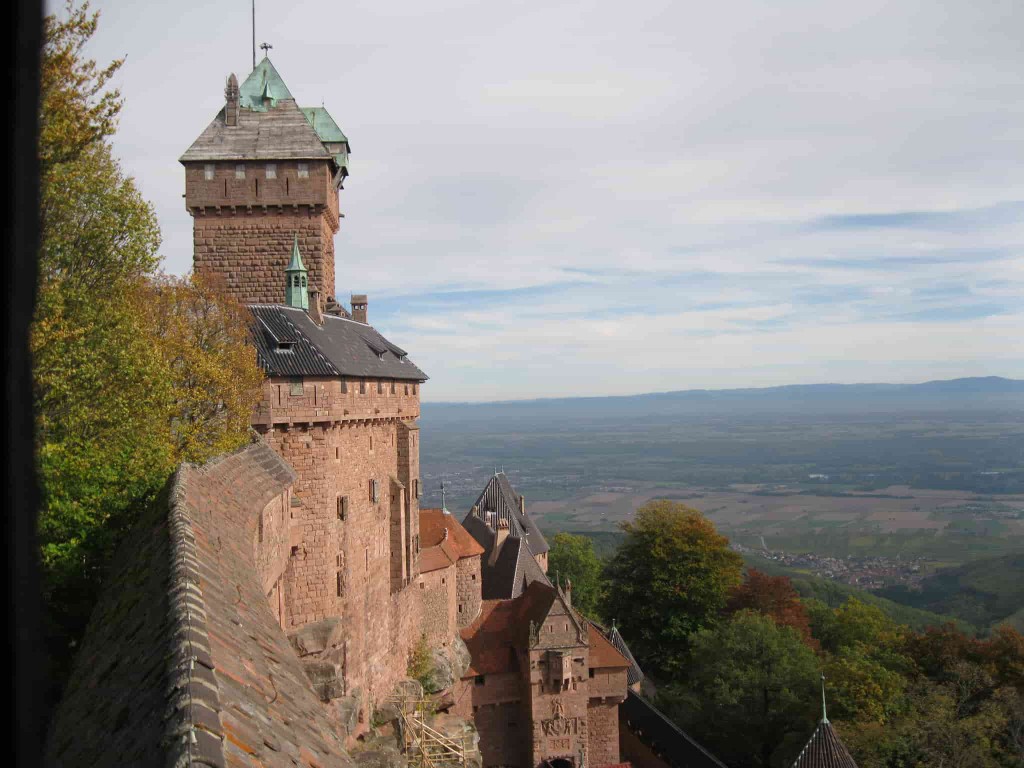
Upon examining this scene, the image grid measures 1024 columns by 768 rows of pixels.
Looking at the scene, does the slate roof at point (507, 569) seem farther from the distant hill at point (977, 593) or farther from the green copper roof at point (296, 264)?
the distant hill at point (977, 593)

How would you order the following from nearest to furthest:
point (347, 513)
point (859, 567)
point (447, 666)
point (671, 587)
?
1. point (347, 513)
2. point (447, 666)
3. point (671, 587)
4. point (859, 567)

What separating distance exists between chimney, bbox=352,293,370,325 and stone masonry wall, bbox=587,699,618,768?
1927cm

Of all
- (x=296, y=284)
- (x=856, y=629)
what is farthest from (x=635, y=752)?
(x=296, y=284)

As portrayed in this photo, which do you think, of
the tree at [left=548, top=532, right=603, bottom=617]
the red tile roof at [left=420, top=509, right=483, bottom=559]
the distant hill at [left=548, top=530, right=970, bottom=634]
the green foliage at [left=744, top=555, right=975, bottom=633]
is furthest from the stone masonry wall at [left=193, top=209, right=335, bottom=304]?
the green foliage at [left=744, top=555, right=975, bottom=633]

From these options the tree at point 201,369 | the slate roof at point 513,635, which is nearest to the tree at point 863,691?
the slate roof at point 513,635

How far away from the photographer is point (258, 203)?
25984 mm

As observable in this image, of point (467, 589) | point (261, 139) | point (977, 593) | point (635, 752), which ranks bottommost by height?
point (977, 593)

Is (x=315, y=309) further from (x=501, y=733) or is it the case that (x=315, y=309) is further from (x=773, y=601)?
(x=773, y=601)

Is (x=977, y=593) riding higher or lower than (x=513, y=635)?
lower

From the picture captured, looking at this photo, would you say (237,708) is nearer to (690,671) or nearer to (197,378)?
(197,378)

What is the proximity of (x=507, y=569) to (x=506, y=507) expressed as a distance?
21.3 feet

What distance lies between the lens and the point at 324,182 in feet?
85.0

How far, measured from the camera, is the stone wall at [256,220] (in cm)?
2591

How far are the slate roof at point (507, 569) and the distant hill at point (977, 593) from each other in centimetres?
4750
